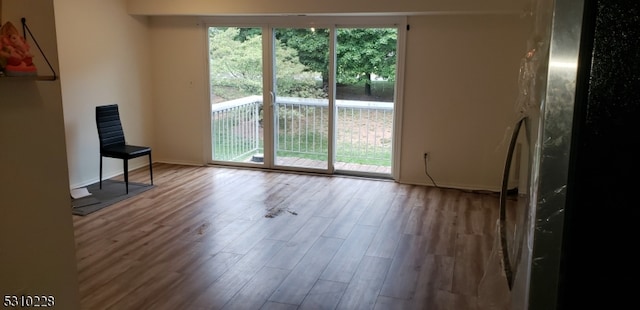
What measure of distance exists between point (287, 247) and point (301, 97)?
8.49 ft

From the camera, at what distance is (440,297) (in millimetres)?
2791

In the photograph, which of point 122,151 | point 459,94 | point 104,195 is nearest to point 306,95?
point 459,94

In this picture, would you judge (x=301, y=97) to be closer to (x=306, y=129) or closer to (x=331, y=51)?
(x=306, y=129)

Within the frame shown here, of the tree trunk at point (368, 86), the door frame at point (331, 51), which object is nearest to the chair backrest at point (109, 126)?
the door frame at point (331, 51)

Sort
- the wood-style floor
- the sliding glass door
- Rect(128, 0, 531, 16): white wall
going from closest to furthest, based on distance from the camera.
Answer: the wood-style floor, Rect(128, 0, 531, 16): white wall, the sliding glass door

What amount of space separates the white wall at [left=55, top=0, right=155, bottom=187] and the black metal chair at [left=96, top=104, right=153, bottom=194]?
30 cm

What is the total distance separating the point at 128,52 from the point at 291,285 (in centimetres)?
405

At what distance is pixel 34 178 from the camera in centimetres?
196

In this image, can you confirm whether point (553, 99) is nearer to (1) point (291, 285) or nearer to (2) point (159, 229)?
(1) point (291, 285)

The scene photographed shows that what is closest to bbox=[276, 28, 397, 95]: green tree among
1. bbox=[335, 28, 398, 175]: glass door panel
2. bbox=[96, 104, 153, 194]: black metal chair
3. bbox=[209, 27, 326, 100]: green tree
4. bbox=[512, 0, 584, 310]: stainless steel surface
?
bbox=[335, 28, 398, 175]: glass door panel

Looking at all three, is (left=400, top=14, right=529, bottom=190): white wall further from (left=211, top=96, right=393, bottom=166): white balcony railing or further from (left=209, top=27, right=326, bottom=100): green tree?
(left=209, top=27, right=326, bottom=100): green tree

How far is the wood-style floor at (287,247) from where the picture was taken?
2785 millimetres

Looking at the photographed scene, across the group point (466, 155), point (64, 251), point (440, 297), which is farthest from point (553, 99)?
point (466, 155)

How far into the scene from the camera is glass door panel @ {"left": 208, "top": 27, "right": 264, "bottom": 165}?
228 inches
